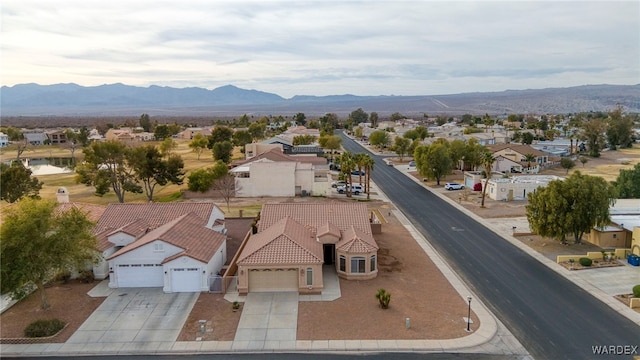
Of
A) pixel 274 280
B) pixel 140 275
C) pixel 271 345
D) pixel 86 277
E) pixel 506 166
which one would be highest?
pixel 506 166

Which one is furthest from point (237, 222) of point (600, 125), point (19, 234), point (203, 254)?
point (600, 125)

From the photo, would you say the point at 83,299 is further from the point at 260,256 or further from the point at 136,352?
the point at 260,256

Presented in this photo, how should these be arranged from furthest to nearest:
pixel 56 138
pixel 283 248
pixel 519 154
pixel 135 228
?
pixel 56 138 < pixel 519 154 < pixel 135 228 < pixel 283 248

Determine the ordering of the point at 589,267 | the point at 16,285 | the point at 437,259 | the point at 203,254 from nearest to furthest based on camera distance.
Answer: the point at 16,285, the point at 203,254, the point at 589,267, the point at 437,259

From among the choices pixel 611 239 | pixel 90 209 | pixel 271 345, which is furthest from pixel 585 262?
pixel 90 209

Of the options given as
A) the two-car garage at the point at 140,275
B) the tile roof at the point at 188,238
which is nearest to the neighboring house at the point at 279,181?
the tile roof at the point at 188,238

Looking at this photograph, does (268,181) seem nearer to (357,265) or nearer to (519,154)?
(357,265)

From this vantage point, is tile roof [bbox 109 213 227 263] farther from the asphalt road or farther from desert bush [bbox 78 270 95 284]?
the asphalt road

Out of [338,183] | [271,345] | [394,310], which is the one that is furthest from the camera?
[338,183]
